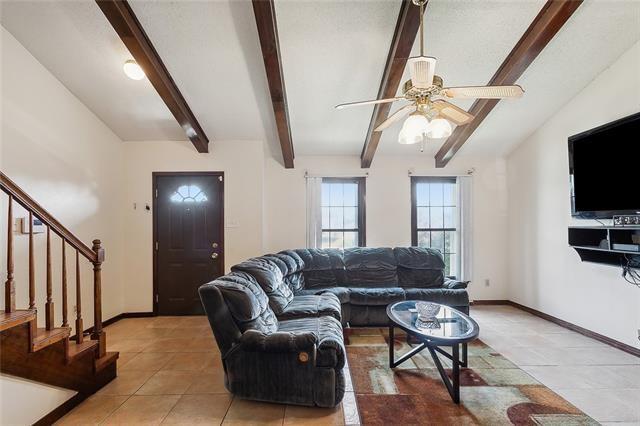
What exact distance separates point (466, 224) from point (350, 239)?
6.03ft

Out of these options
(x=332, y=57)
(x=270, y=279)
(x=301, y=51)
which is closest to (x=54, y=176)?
(x=270, y=279)

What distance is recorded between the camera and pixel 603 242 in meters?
3.15

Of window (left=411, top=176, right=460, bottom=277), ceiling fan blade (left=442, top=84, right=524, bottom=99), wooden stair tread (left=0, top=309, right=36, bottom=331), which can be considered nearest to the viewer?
wooden stair tread (left=0, top=309, right=36, bottom=331)

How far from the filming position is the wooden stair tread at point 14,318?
1797 mm

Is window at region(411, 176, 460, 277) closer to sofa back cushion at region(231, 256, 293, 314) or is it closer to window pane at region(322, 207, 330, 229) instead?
window pane at region(322, 207, 330, 229)

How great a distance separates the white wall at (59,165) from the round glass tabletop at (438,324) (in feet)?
11.3

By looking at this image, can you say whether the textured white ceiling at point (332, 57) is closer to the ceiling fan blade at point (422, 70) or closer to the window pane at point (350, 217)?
the ceiling fan blade at point (422, 70)

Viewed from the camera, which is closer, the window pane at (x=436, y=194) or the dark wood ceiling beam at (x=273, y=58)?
the dark wood ceiling beam at (x=273, y=58)

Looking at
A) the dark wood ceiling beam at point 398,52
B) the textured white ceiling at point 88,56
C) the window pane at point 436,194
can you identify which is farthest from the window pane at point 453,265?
the textured white ceiling at point 88,56

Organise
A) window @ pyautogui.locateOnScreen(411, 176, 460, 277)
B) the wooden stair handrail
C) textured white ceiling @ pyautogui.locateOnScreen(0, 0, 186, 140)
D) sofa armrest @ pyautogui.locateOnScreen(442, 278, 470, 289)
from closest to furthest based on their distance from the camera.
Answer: the wooden stair handrail
textured white ceiling @ pyautogui.locateOnScreen(0, 0, 186, 140)
sofa armrest @ pyautogui.locateOnScreen(442, 278, 470, 289)
window @ pyautogui.locateOnScreen(411, 176, 460, 277)

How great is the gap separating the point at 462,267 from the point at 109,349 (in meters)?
4.80

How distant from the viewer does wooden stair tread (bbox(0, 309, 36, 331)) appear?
180cm

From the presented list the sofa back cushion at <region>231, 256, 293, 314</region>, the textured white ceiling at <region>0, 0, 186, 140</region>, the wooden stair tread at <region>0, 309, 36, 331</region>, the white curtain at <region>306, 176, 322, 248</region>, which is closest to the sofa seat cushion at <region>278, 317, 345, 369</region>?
the sofa back cushion at <region>231, 256, 293, 314</region>

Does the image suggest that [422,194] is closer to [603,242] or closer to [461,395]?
[603,242]
